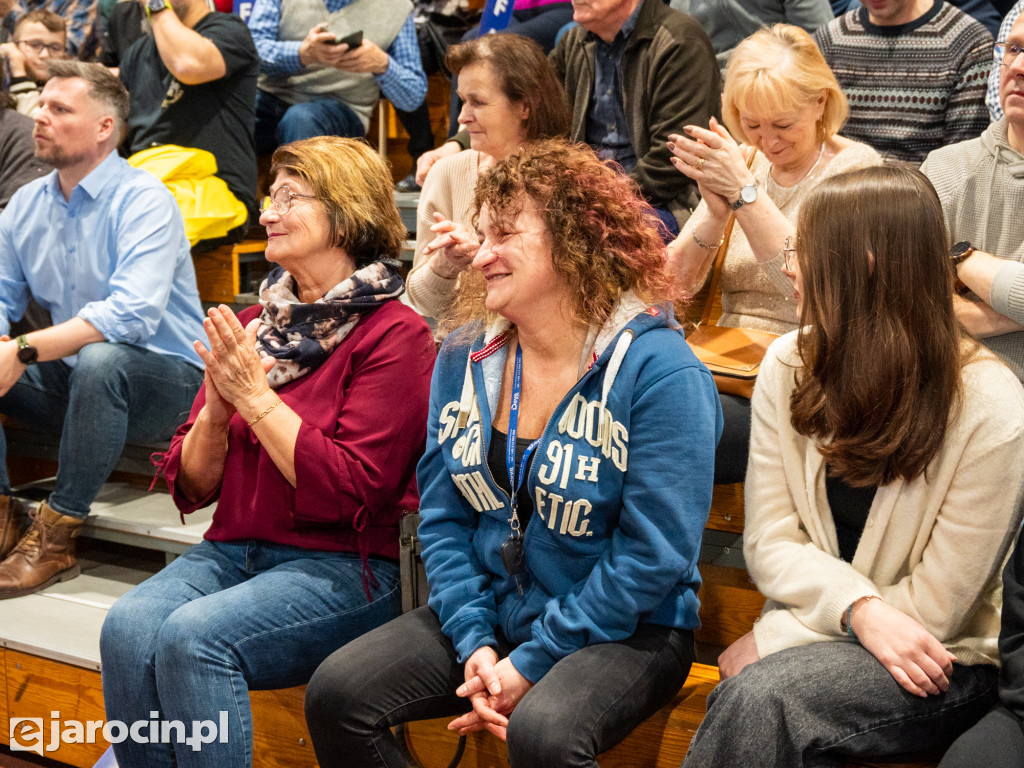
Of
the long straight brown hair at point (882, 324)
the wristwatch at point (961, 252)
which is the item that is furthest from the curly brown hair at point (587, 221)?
the wristwatch at point (961, 252)

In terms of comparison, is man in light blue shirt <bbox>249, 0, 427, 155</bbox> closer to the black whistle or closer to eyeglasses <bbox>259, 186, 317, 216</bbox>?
eyeglasses <bbox>259, 186, 317, 216</bbox>

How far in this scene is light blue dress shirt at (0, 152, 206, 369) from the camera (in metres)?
2.85

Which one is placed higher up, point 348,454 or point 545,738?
point 348,454

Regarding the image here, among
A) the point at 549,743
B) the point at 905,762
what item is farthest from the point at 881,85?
the point at 549,743

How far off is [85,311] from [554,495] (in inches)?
67.2

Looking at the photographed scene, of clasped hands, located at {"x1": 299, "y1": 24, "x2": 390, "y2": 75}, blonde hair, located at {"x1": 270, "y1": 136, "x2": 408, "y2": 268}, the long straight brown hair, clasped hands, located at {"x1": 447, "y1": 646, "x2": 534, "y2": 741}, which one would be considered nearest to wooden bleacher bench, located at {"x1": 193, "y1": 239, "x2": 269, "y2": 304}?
clasped hands, located at {"x1": 299, "y1": 24, "x2": 390, "y2": 75}

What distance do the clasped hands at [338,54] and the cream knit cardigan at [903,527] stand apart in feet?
8.20

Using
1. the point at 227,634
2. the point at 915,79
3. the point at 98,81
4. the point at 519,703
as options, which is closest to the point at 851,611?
the point at 519,703

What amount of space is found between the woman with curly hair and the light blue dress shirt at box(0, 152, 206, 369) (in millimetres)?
1359

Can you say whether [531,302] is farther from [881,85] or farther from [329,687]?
[881,85]

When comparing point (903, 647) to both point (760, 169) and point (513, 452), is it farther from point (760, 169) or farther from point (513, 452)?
point (760, 169)

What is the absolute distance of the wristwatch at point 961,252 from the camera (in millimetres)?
1988

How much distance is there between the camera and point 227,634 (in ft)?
6.04

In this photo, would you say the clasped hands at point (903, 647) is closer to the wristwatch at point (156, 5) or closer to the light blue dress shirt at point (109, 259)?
the light blue dress shirt at point (109, 259)
